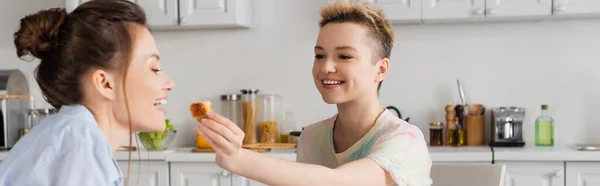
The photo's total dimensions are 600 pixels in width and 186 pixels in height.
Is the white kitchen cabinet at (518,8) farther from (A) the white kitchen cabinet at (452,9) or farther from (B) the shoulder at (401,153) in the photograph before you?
(B) the shoulder at (401,153)

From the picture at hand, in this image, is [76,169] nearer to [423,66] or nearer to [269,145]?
[269,145]

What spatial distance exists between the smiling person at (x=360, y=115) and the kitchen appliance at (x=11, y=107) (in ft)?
8.76

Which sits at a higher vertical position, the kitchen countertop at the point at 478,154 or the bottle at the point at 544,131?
the bottle at the point at 544,131

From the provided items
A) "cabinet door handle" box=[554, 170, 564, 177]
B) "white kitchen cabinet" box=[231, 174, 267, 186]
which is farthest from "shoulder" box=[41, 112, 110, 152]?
"cabinet door handle" box=[554, 170, 564, 177]

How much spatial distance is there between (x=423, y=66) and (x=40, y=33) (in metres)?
2.95

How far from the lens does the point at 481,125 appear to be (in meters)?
4.20

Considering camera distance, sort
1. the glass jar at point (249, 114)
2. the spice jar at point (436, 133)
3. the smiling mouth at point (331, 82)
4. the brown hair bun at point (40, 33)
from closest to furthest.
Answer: the brown hair bun at point (40, 33) < the smiling mouth at point (331, 82) < the spice jar at point (436, 133) < the glass jar at point (249, 114)

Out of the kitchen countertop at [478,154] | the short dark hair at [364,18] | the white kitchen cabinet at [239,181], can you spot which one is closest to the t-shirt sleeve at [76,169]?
the short dark hair at [364,18]

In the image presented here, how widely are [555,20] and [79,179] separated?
3245 millimetres

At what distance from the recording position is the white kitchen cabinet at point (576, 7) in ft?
12.5

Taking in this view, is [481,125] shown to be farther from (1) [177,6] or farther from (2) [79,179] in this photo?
(2) [79,179]

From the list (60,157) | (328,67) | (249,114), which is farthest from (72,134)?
(249,114)

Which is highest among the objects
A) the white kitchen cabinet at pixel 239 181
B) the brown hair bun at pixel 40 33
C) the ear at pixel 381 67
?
the brown hair bun at pixel 40 33

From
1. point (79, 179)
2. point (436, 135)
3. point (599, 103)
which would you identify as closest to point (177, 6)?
point (436, 135)
